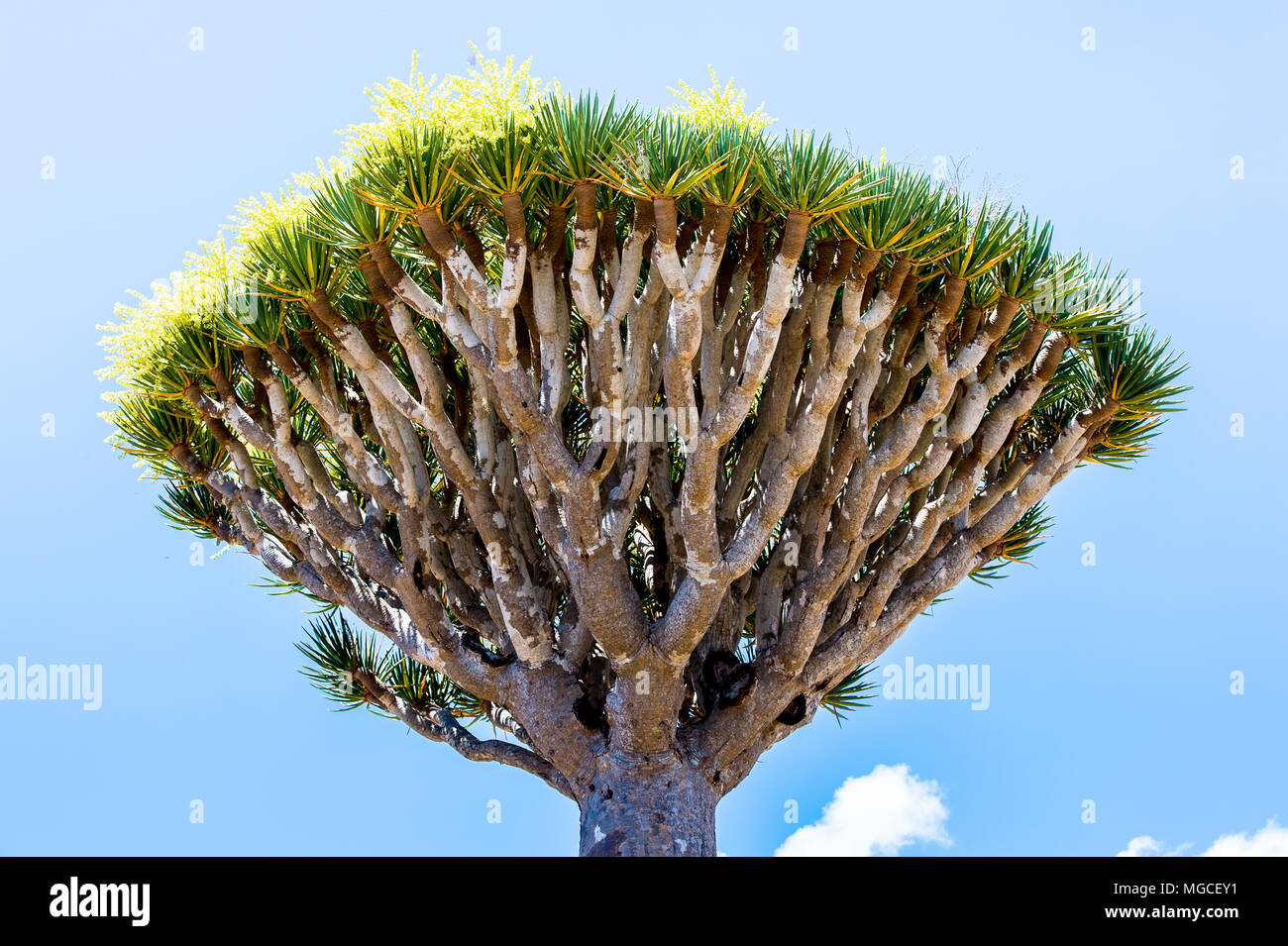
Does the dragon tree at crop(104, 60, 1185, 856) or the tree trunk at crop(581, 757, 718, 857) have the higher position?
the dragon tree at crop(104, 60, 1185, 856)

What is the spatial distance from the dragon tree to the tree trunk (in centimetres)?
2

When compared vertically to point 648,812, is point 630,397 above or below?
above

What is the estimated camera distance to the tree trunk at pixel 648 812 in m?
5.37

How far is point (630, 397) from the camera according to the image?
5.35 meters

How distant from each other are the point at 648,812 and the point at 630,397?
2.11 meters

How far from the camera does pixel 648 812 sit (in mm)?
5457

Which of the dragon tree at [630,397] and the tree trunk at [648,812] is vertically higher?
the dragon tree at [630,397]

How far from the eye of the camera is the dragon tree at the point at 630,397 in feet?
16.3

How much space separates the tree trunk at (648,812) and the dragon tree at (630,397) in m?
0.02

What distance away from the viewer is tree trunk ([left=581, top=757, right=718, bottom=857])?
5367mm

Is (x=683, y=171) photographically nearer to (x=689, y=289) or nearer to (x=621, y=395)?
(x=689, y=289)

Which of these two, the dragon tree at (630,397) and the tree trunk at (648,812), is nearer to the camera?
the dragon tree at (630,397)
